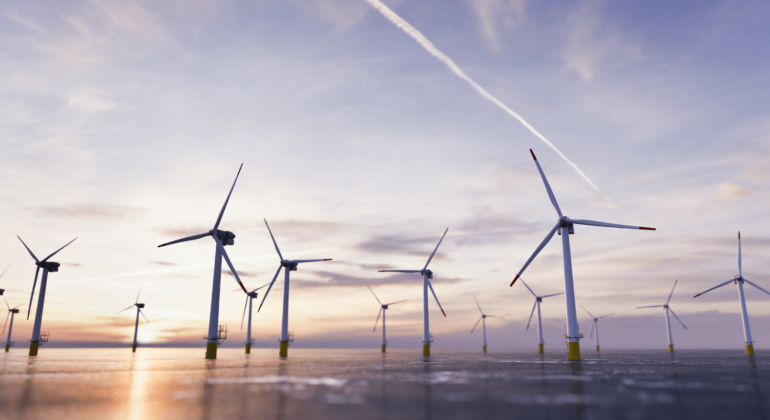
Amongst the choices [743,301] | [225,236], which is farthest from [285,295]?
[743,301]

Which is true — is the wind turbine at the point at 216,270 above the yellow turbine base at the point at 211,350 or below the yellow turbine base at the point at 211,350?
above

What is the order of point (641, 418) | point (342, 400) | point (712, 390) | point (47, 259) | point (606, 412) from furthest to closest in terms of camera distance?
point (47, 259)
point (712, 390)
point (342, 400)
point (606, 412)
point (641, 418)

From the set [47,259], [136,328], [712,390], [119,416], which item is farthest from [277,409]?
[136,328]

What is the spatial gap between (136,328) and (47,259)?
78.7 m

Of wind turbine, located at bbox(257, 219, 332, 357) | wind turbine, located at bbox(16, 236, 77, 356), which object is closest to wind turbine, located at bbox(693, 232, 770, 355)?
wind turbine, located at bbox(257, 219, 332, 357)

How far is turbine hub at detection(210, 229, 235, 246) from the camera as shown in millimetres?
77625

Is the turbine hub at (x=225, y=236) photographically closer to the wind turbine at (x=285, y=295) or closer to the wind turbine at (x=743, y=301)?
the wind turbine at (x=285, y=295)

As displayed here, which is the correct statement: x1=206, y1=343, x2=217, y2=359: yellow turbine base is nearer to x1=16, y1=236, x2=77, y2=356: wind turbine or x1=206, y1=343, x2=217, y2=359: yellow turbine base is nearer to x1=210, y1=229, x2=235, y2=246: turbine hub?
x1=210, y1=229, x2=235, y2=246: turbine hub

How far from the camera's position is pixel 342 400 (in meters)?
18.5

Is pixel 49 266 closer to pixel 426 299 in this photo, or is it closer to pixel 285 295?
pixel 285 295

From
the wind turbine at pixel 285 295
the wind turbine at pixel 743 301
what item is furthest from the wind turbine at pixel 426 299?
the wind turbine at pixel 743 301

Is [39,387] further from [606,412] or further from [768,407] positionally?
[768,407]

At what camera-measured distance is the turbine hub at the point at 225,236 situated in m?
77.6

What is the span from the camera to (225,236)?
79250mm
